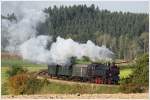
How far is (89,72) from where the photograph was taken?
13.8 m

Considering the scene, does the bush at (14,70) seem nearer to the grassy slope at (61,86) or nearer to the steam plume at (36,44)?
the grassy slope at (61,86)

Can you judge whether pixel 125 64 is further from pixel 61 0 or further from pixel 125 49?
pixel 61 0

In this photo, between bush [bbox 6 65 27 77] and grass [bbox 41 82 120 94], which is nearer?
grass [bbox 41 82 120 94]

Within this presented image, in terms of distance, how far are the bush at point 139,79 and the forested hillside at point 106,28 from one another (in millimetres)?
168

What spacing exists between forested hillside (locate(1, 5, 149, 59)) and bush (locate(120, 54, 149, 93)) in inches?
6.6

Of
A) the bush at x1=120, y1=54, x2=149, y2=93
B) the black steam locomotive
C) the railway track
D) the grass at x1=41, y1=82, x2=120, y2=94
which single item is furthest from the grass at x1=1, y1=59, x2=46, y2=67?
the bush at x1=120, y1=54, x2=149, y2=93

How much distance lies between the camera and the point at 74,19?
13688 millimetres

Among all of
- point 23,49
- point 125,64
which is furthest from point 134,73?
point 23,49

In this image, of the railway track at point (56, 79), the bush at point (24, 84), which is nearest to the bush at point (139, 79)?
the railway track at point (56, 79)

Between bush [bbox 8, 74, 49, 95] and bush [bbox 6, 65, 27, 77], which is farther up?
bush [bbox 6, 65, 27, 77]

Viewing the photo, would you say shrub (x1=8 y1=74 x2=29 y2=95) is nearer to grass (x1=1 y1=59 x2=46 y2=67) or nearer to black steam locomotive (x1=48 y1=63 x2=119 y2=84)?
grass (x1=1 y1=59 x2=46 y2=67)

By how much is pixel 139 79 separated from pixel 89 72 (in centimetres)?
86

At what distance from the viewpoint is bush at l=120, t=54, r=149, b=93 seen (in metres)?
13.5

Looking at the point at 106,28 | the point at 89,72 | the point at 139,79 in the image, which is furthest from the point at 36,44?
the point at 139,79
